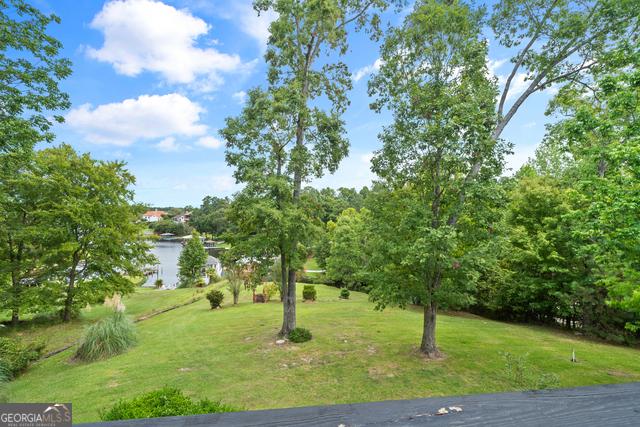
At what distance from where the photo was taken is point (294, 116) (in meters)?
11.0

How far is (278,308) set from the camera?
1805cm

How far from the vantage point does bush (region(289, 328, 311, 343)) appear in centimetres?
1111

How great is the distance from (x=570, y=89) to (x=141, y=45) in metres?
14.3

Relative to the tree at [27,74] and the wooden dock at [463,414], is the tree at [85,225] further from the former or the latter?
the wooden dock at [463,414]

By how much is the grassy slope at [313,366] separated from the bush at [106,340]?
18.6 inches

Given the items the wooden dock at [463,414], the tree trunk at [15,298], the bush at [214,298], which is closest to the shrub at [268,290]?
the bush at [214,298]

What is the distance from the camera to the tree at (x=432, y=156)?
7863 mm

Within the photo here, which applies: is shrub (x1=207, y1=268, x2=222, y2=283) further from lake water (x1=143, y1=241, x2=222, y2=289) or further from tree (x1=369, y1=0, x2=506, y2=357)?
tree (x1=369, y1=0, x2=506, y2=357)

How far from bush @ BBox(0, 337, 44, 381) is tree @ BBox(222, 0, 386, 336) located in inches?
329

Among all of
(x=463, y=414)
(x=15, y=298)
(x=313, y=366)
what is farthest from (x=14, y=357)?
(x=463, y=414)

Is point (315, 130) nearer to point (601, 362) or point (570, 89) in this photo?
point (570, 89)

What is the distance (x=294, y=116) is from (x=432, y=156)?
16.7 ft

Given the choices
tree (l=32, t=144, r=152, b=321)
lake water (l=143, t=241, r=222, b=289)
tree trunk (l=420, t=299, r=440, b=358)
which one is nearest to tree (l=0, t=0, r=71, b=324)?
tree (l=32, t=144, r=152, b=321)

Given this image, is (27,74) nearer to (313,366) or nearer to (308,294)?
(313,366)
